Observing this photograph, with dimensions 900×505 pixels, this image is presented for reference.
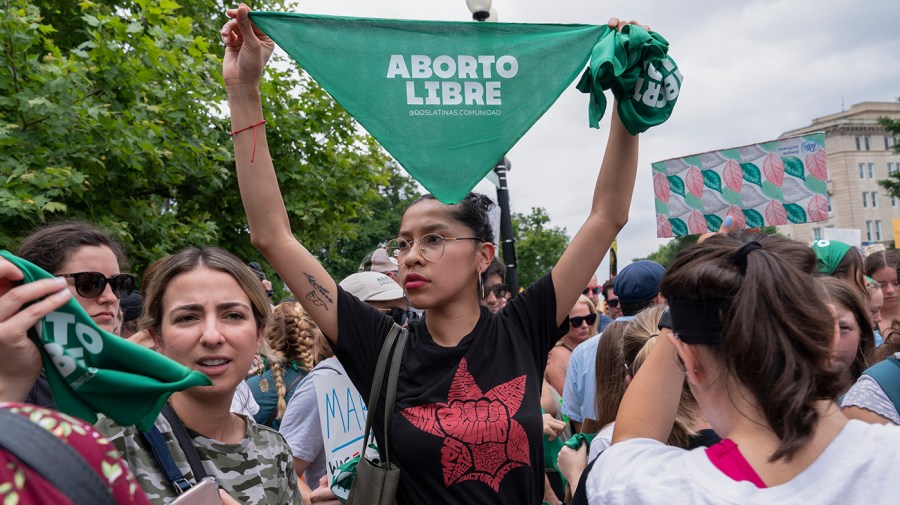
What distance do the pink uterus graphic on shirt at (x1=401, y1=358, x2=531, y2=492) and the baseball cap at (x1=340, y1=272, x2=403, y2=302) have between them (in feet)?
6.03

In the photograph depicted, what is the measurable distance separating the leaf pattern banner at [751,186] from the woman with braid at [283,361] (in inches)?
155

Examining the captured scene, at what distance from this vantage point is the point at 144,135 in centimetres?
769

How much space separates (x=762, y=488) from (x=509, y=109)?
1686 millimetres

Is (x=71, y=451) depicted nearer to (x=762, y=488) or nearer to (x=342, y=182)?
(x=762, y=488)

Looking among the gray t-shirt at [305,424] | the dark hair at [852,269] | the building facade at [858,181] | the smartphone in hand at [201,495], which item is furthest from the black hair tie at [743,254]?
the building facade at [858,181]

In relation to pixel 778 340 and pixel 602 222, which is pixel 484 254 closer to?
pixel 602 222

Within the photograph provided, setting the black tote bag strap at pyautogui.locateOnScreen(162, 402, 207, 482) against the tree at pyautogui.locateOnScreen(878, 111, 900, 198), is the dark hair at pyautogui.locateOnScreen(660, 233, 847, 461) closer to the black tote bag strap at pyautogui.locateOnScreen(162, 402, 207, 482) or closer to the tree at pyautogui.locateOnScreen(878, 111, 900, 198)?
the black tote bag strap at pyautogui.locateOnScreen(162, 402, 207, 482)

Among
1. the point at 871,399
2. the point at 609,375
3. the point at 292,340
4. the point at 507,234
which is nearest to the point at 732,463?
the point at 871,399

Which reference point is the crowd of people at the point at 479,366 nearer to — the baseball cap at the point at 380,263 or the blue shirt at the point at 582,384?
the blue shirt at the point at 582,384

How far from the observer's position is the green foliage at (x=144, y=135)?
6.77 meters

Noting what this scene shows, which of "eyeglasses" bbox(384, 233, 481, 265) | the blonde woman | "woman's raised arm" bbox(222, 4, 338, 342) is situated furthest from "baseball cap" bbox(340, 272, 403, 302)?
the blonde woman

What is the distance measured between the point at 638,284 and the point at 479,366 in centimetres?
269

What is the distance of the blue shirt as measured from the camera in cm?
429

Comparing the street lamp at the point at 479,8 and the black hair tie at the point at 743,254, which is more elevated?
the street lamp at the point at 479,8
